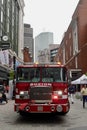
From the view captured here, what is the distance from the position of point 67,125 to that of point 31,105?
184 cm

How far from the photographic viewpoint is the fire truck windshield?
45.6 feet

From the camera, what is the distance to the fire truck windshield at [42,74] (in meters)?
13.9

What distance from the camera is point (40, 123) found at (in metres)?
13.8

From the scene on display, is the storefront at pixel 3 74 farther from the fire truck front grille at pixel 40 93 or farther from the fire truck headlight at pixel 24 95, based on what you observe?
the fire truck front grille at pixel 40 93

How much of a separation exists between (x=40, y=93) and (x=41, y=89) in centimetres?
19

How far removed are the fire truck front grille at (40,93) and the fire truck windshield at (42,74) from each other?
544mm

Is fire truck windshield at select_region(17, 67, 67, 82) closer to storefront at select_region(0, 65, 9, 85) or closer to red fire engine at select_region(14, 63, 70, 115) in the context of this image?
red fire engine at select_region(14, 63, 70, 115)

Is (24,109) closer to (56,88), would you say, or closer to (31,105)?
(31,105)

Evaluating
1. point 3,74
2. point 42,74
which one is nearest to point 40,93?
point 42,74

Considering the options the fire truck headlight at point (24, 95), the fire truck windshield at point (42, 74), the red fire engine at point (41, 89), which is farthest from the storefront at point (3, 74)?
the fire truck headlight at point (24, 95)

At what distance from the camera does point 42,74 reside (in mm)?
13992

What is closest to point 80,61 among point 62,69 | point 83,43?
point 83,43

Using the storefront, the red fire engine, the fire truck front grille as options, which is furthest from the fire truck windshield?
the storefront

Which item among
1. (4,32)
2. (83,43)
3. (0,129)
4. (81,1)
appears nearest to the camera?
(0,129)
